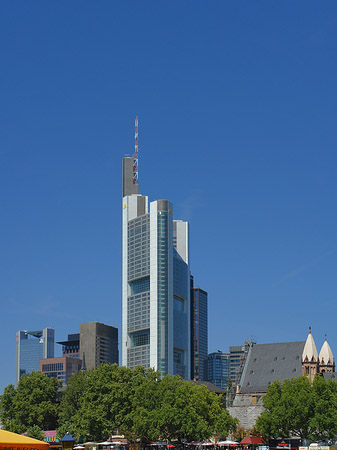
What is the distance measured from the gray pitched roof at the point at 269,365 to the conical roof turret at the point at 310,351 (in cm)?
425

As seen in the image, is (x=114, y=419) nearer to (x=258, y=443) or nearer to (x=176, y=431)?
(x=176, y=431)

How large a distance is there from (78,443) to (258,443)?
29.3 m

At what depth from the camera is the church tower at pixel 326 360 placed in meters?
150

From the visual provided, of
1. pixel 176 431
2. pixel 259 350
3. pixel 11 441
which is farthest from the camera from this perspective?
pixel 259 350

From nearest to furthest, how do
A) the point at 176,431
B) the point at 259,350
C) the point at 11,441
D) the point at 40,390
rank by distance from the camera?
the point at 11,441, the point at 176,431, the point at 40,390, the point at 259,350

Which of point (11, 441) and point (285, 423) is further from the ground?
point (11, 441)

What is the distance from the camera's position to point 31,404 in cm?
12569

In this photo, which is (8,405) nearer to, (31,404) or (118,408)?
(31,404)

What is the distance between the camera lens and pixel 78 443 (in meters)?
114

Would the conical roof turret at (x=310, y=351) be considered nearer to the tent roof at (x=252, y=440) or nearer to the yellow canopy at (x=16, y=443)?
the tent roof at (x=252, y=440)

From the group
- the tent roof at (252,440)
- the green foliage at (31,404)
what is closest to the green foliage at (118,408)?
the green foliage at (31,404)

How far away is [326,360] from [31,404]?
6367 centimetres

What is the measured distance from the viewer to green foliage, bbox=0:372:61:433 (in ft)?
406

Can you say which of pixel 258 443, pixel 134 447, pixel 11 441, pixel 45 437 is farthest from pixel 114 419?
pixel 11 441
